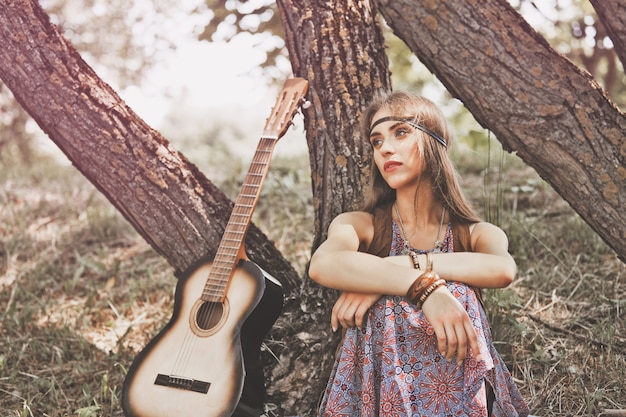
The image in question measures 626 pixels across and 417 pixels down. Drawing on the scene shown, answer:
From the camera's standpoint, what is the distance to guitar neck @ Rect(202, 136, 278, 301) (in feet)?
8.27

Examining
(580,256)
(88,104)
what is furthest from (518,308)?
(88,104)

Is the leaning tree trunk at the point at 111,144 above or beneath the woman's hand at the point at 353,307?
above

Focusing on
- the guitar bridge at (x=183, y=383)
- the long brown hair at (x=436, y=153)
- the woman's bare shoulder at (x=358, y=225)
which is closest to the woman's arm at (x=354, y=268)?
the woman's bare shoulder at (x=358, y=225)

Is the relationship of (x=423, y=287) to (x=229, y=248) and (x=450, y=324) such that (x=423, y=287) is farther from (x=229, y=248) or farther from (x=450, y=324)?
(x=229, y=248)

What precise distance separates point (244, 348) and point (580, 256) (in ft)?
7.37

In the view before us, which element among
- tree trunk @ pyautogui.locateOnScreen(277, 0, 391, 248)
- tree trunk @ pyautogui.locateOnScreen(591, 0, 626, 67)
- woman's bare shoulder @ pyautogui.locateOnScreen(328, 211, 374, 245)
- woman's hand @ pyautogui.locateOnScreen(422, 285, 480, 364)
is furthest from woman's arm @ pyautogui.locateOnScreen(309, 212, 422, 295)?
tree trunk @ pyautogui.locateOnScreen(591, 0, 626, 67)

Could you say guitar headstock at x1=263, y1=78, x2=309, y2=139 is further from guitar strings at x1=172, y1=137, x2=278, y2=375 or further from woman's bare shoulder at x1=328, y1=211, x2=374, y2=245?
woman's bare shoulder at x1=328, y1=211, x2=374, y2=245

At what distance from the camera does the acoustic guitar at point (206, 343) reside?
2.30 m

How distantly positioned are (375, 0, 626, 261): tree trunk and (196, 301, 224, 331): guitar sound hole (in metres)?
1.37

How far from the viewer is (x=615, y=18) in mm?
2465

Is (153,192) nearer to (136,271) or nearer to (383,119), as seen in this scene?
(383,119)

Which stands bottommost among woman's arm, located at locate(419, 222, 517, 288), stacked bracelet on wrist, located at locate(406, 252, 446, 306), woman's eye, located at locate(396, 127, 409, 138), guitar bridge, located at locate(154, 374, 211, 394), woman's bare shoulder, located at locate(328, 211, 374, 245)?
guitar bridge, located at locate(154, 374, 211, 394)

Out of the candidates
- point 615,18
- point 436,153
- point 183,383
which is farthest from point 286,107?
point 615,18

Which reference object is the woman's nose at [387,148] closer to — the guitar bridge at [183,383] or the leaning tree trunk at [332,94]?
the leaning tree trunk at [332,94]
